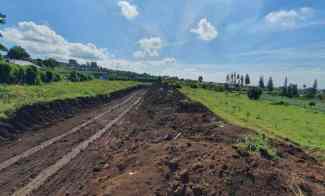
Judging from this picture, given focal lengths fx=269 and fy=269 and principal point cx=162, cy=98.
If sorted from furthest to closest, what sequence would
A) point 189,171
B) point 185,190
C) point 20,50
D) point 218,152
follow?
point 20,50, point 218,152, point 189,171, point 185,190

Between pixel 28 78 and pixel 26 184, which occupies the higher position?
pixel 28 78

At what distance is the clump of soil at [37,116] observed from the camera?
47.1 ft

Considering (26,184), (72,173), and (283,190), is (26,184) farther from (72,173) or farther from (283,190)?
(283,190)

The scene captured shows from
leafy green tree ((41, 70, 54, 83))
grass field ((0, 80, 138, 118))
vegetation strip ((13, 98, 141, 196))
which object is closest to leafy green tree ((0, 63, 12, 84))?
grass field ((0, 80, 138, 118))

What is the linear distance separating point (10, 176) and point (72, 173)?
1.90 meters

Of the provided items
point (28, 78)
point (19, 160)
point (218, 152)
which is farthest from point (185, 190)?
point (28, 78)

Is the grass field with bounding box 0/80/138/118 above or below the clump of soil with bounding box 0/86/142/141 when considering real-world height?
above

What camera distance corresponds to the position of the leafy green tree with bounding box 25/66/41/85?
39969mm

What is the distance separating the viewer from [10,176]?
8.66 meters

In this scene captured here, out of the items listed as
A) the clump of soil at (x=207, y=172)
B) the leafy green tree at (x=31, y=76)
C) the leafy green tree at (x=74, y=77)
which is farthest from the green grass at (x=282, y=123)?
the leafy green tree at (x=74, y=77)

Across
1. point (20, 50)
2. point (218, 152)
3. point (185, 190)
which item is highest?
point (20, 50)

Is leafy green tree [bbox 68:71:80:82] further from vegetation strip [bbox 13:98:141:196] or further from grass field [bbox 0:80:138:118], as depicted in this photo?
vegetation strip [bbox 13:98:141:196]

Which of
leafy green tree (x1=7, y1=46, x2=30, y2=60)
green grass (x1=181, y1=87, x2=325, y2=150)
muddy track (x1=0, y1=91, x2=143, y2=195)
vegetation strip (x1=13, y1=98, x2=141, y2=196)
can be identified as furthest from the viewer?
leafy green tree (x1=7, y1=46, x2=30, y2=60)

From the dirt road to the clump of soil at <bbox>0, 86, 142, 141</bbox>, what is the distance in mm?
1346
